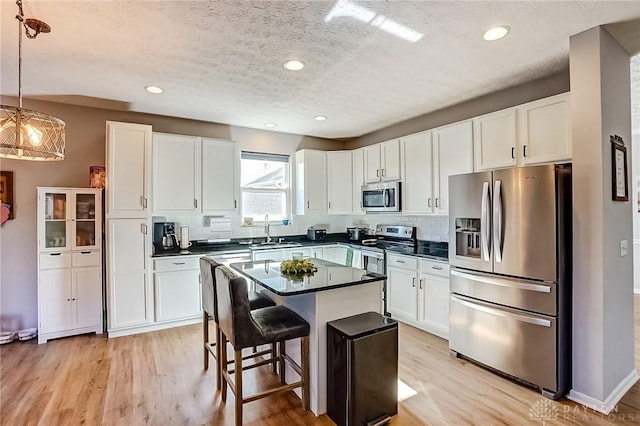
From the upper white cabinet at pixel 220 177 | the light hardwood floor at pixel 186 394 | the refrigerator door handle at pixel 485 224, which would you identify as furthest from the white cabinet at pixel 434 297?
the upper white cabinet at pixel 220 177

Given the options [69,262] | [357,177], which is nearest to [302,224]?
[357,177]

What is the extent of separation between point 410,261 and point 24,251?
14.4 feet

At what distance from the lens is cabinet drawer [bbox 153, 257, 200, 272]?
389 centimetres

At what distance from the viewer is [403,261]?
3.94 meters

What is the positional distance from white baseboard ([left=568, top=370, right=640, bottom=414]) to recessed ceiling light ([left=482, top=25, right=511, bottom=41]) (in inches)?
104

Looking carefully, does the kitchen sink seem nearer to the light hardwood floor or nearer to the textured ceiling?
A: the light hardwood floor

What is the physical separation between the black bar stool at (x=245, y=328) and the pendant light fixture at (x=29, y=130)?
4.33ft

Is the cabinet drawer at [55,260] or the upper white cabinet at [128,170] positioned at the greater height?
the upper white cabinet at [128,170]

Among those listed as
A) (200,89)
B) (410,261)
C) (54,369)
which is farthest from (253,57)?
(54,369)

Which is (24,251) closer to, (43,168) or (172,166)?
(43,168)

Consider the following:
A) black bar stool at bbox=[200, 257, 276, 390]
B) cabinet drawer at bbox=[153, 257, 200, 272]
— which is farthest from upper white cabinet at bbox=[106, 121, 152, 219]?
black bar stool at bbox=[200, 257, 276, 390]

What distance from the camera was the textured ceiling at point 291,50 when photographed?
2006 millimetres

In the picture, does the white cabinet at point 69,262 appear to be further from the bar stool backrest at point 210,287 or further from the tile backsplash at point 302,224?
the bar stool backrest at point 210,287

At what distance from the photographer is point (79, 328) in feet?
11.9
